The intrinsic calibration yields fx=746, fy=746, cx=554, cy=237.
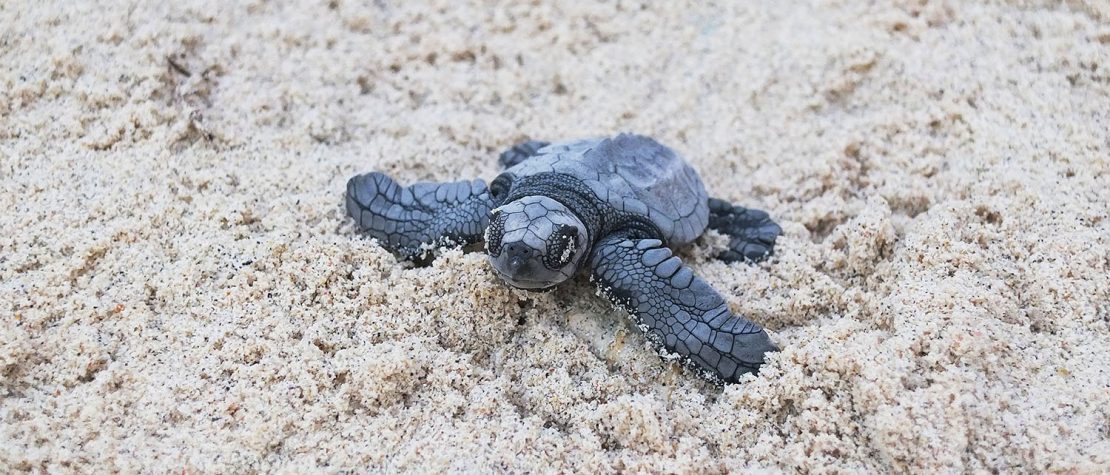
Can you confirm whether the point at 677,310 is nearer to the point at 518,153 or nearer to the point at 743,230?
the point at 743,230

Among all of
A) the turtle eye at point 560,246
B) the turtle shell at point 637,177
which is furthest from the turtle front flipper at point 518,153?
the turtle eye at point 560,246

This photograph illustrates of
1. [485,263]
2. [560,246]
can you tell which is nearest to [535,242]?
[560,246]

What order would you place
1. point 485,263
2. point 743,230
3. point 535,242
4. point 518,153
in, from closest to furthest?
point 535,242 → point 485,263 → point 743,230 → point 518,153

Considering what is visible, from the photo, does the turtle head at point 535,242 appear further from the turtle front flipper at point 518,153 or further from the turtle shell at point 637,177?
the turtle front flipper at point 518,153

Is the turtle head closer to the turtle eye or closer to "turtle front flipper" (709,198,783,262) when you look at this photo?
the turtle eye

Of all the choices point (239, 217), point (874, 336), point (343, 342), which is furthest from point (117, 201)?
point (874, 336)

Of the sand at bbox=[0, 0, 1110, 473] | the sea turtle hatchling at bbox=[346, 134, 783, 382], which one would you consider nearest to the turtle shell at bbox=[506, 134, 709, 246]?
the sea turtle hatchling at bbox=[346, 134, 783, 382]
